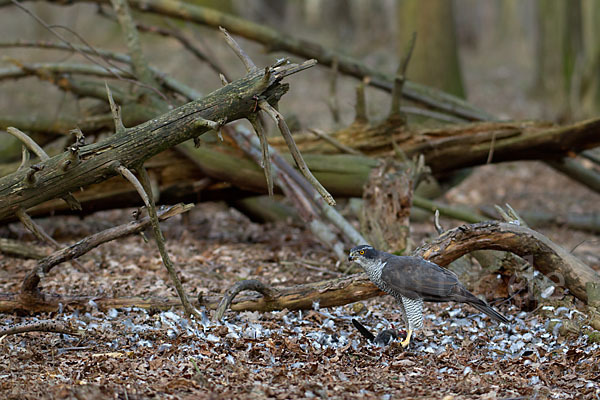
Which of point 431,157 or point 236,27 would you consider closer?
point 431,157

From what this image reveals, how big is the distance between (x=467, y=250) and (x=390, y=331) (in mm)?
761

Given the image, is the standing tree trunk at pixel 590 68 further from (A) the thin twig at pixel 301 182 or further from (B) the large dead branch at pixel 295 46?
(A) the thin twig at pixel 301 182

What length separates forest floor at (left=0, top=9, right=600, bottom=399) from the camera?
10.1ft

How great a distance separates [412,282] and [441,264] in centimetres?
54

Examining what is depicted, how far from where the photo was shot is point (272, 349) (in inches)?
142

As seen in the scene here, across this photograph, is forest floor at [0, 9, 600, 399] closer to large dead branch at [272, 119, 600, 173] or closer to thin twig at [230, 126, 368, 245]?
thin twig at [230, 126, 368, 245]

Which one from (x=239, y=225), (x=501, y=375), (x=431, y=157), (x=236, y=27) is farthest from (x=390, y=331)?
(x=236, y=27)

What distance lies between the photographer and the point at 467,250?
390 cm

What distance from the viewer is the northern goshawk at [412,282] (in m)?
3.49

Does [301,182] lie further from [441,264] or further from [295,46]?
[295,46]

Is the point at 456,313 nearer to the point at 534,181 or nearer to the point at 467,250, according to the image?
the point at 467,250

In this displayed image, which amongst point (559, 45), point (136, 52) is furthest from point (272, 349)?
point (559, 45)

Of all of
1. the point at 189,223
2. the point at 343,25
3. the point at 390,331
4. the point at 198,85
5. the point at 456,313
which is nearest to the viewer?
the point at 390,331

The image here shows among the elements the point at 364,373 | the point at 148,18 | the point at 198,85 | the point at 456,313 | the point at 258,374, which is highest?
the point at 148,18
